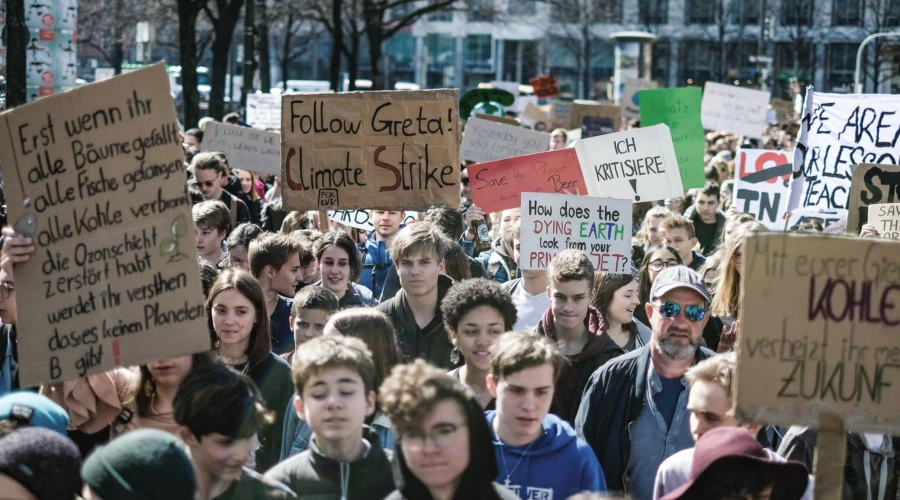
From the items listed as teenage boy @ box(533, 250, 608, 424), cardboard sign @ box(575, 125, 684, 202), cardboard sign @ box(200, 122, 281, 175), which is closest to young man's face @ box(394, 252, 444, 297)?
teenage boy @ box(533, 250, 608, 424)

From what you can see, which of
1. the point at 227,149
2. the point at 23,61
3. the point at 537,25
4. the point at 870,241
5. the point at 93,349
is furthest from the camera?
the point at 537,25

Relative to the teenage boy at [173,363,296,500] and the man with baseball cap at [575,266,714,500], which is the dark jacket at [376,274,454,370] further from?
the teenage boy at [173,363,296,500]

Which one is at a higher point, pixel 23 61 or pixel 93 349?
pixel 23 61

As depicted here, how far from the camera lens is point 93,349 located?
433 centimetres

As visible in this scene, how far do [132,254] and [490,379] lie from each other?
4.45ft

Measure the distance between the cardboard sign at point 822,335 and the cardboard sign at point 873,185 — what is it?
12.1ft

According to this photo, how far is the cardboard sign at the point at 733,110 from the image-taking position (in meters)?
19.0

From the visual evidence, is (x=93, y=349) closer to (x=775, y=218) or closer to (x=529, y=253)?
(x=529, y=253)

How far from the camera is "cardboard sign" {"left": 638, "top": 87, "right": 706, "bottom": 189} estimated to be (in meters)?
12.3

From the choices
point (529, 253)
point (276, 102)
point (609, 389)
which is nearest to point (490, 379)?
point (609, 389)

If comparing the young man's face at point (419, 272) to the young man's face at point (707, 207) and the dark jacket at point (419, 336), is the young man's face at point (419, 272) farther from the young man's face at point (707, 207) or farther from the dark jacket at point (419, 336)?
the young man's face at point (707, 207)

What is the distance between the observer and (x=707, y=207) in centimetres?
1144

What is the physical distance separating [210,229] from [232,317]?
2655mm

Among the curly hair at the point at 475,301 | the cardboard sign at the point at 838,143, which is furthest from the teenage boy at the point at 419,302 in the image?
the cardboard sign at the point at 838,143
